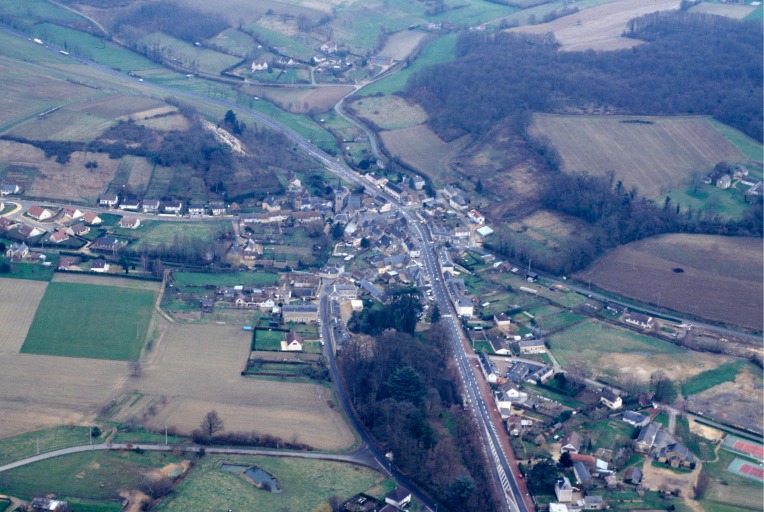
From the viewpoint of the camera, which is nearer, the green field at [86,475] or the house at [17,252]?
the green field at [86,475]

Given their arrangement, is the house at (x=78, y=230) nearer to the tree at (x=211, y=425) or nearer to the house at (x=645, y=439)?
the tree at (x=211, y=425)

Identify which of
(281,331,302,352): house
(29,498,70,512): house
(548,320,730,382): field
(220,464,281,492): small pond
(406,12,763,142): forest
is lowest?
(548,320,730,382): field

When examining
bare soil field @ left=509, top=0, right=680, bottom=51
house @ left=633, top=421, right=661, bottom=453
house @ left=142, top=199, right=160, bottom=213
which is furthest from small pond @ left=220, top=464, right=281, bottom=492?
bare soil field @ left=509, top=0, right=680, bottom=51

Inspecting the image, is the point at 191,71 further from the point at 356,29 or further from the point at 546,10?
the point at 546,10

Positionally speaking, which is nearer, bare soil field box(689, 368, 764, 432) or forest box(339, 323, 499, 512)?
forest box(339, 323, 499, 512)

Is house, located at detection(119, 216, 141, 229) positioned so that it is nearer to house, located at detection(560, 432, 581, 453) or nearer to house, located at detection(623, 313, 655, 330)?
house, located at detection(623, 313, 655, 330)

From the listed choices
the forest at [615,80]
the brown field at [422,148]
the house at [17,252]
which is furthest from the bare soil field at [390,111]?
the house at [17,252]
